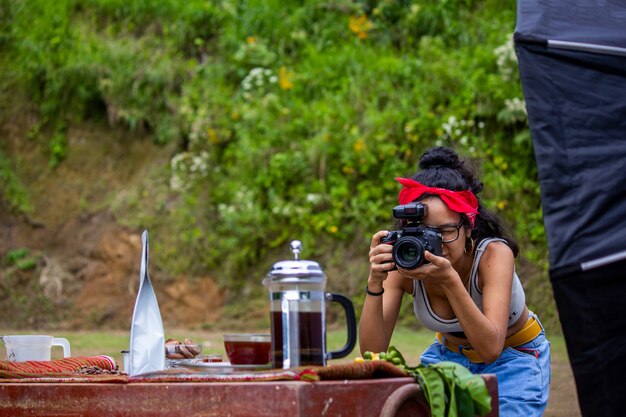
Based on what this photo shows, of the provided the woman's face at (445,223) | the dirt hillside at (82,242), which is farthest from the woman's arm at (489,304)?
the dirt hillside at (82,242)

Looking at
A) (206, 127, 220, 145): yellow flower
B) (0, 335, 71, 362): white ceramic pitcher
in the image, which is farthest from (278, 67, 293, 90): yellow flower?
(0, 335, 71, 362): white ceramic pitcher

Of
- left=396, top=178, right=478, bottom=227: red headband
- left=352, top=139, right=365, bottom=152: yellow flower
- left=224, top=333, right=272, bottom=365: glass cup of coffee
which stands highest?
left=352, top=139, right=365, bottom=152: yellow flower

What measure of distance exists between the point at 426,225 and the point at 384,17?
928 cm

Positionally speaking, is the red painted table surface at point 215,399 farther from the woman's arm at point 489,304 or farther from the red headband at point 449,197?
the red headband at point 449,197

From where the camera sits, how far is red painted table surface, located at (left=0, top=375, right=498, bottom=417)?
75.9 inches

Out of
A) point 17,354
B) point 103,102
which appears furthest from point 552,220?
point 103,102

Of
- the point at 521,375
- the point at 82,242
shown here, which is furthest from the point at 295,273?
the point at 82,242

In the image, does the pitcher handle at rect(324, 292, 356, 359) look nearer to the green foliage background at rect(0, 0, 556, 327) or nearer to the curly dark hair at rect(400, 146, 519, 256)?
the curly dark hair at rect(400, 146, 519, 256)

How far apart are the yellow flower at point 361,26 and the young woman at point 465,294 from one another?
28.1 feet

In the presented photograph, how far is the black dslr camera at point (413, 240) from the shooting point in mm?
2719

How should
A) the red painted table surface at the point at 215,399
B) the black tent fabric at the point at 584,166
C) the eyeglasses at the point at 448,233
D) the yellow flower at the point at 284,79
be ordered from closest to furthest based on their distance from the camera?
the red painted table surface at the point at 215,399, the black tent fabric at the point at 584,166, the eyeglasses at the point at 448,233, the yellow flower at the point at 284,79

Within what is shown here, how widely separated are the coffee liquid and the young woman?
0.60 meters

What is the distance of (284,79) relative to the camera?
438 inches

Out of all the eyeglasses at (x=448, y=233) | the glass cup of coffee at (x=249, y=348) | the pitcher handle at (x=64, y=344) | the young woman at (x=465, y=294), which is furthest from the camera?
the pitcher handle at (x=64, y=344)
